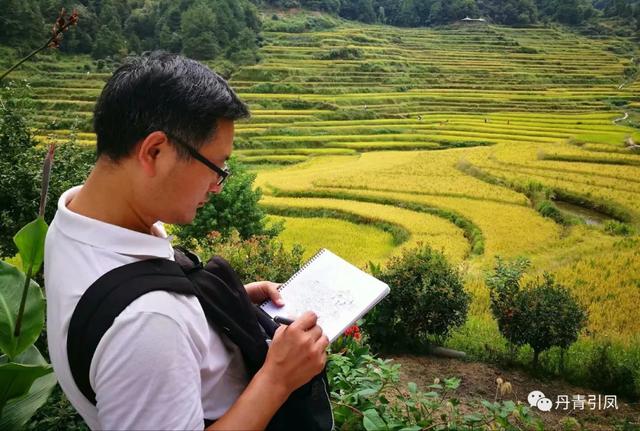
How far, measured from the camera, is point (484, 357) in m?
4.37

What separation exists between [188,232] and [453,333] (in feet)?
14.9

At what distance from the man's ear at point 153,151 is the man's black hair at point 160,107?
17 mm

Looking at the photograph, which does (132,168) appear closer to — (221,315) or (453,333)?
(221,315)

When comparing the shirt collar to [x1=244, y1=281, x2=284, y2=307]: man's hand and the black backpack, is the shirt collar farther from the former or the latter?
[x1=244, y1=281, x2=284, y2=307]: man's hand

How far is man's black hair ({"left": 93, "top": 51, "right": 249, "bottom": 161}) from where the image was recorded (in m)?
0.88

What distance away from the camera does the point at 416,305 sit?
4.17 meters

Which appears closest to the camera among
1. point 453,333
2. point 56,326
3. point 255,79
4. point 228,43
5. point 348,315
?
point 56,326

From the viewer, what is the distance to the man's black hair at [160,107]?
879mm

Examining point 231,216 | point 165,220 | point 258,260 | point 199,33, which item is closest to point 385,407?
point 165,220

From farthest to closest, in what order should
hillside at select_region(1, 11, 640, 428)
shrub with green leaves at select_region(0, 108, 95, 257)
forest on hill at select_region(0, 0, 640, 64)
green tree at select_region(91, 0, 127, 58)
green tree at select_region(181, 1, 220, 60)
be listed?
green tree at select_region(181, 1, 220, 60), green tree at select_region(91, 0, 127, 58), forest on hill at select_region(0, 0, 640, 64), hillside at select_region(1, 11, 640, 428), shrub with green leaves at select_region(0, 108, 95, 257)

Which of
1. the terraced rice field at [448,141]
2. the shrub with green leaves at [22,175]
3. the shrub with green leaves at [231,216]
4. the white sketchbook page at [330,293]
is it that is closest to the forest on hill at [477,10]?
the terraced rice field at [448,141]

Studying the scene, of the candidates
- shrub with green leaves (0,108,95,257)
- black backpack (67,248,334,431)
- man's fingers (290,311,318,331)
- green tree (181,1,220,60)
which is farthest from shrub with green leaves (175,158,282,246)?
green tree (181,1,220,60)

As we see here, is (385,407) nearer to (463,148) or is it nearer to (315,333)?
(315,333)

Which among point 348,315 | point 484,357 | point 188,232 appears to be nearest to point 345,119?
point 188,232
